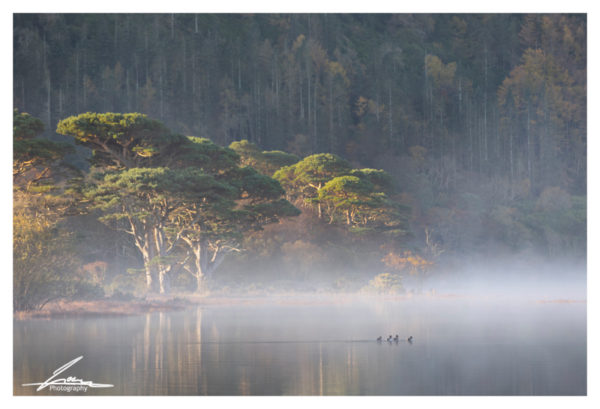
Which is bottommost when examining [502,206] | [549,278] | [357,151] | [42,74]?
[549,278]

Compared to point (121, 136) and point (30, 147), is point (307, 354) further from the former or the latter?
point (30, 147)

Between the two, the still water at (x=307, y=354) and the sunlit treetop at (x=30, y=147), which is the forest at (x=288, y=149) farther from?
the still water at (x=307, y=354)

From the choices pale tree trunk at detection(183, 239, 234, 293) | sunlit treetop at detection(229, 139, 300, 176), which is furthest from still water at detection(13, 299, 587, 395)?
sunlit treetop at detection(229, 139, 300, 176)

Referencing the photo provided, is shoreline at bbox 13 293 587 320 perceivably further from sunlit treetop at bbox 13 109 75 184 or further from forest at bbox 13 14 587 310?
sunlit treetop at bbox 13 109 75 184

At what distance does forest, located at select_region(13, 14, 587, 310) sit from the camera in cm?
3609

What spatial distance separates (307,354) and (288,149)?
2458 inches

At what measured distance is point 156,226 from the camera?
37.5m

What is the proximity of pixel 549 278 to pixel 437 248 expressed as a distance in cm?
856

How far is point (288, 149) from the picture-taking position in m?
80.4

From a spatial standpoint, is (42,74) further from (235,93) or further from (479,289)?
(479,289)

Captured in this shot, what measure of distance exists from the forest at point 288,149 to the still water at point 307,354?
19.3ft

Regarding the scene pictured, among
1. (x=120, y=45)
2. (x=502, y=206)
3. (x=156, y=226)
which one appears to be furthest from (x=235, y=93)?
(x=156, y=226)

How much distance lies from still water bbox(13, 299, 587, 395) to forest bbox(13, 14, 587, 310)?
5.89 m
